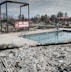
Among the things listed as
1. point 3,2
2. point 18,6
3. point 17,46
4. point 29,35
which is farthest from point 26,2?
point 17,46

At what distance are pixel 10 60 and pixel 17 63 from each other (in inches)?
20.7

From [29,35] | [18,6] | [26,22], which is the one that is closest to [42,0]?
[18,6]

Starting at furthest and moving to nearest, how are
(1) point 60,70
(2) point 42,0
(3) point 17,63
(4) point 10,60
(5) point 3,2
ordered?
(2) point 42,0 < (5) point 3,2 < (4) point 10,60 < (3) point 17,63 < (1) point 60,70

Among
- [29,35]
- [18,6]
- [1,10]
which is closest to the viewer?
[29,35]

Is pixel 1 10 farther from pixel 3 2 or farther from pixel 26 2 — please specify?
pixel 26 2

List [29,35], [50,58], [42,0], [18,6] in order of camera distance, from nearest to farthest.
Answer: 1. [50,58]
2. [29,35]
3. [18,6]
4. [42,0]

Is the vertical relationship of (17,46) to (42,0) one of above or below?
below

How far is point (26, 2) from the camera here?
16.9 m

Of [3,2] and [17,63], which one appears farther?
[3,2]

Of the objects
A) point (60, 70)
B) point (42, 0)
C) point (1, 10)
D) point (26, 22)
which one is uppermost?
point (42, 0)

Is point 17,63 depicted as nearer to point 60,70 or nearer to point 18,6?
point 60,70

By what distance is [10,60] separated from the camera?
5953mm

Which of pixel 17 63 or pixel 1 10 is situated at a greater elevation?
pixel 1 10

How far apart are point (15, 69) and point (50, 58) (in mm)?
1965
